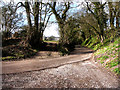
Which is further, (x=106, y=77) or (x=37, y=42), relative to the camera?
(x=37, y=42)

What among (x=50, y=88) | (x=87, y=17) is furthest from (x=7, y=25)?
(x=87, y=17)

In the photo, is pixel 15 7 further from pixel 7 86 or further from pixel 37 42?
pixel 7 86

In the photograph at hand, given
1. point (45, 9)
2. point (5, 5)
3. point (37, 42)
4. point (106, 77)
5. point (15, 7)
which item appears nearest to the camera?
point (106, 77)

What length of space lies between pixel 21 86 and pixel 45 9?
11.3 meters

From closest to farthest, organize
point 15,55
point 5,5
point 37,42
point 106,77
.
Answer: point 106,77 → point 15,55 → point 5,5 → point 37,42

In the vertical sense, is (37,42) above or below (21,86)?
above

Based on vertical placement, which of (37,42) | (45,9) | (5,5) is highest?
(45,9)

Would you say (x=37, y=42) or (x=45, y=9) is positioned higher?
(x=45, y=9)

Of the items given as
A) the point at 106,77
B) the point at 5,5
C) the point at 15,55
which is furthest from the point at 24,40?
the point at 106,77

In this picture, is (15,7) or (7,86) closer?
(7,86)

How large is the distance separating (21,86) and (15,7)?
8.05m

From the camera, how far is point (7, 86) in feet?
9.25

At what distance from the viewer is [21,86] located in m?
2.83

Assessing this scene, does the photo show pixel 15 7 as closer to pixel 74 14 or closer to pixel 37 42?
pixel 37 42
